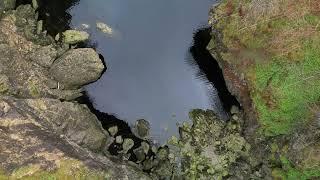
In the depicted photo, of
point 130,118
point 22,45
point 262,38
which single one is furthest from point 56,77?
point 262,38

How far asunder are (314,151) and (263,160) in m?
2.85

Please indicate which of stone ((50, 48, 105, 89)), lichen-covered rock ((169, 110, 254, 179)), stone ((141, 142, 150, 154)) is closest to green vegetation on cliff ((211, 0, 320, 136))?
lichen-covered rock ((169, 110, 254, 179))

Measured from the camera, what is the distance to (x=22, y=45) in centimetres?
2128

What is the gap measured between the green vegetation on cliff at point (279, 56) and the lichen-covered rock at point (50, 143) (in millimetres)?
6717

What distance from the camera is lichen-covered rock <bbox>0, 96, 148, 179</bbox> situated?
17750 mm

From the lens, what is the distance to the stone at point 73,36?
2219 centimetres

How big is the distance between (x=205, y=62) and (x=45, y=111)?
8344mm

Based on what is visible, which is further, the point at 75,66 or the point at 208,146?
the point at 208,146

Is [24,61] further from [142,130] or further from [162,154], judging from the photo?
[162,154]

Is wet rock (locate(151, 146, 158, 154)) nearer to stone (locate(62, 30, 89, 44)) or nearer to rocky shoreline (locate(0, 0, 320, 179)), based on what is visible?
rocky shoreline (locate(0, 0, 320, 179))

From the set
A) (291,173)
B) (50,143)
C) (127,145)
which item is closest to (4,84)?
(50,143)

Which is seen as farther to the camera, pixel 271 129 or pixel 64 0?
pixel 64 0

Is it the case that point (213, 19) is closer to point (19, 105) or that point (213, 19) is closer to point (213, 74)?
point (213, 74)

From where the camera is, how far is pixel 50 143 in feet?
60.6
